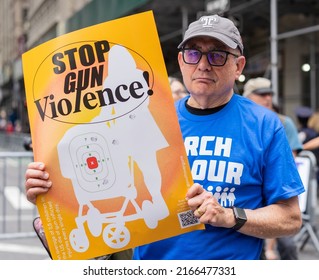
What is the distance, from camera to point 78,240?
2.20m

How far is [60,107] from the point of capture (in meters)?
2.17

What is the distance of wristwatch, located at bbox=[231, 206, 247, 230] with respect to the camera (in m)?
2.17

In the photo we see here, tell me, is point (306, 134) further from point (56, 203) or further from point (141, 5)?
point (56, 203)

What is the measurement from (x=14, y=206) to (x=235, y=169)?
31.4ft

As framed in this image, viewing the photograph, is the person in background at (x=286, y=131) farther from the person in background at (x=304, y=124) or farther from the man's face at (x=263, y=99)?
the person in background at (x=304, y=124)

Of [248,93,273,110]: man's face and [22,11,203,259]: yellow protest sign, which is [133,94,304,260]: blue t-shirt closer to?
[22,11,203,259]: yellow protest sign

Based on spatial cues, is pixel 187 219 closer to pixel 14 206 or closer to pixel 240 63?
pixel 240 63

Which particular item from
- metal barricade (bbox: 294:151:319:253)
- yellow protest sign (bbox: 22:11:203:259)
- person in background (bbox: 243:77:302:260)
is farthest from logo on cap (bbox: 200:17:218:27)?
metal barricade (bbox: 294:151:319:253)

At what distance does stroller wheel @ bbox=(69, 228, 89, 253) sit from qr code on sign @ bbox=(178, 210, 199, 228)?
13.0 inches

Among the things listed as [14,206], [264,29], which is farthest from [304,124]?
[264,29]

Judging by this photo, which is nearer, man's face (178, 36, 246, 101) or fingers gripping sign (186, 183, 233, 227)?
fingers gripping sign (186, 183, 233, 227)

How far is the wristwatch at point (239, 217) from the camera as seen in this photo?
217 centimetres

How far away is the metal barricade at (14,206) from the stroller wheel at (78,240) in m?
6.53
